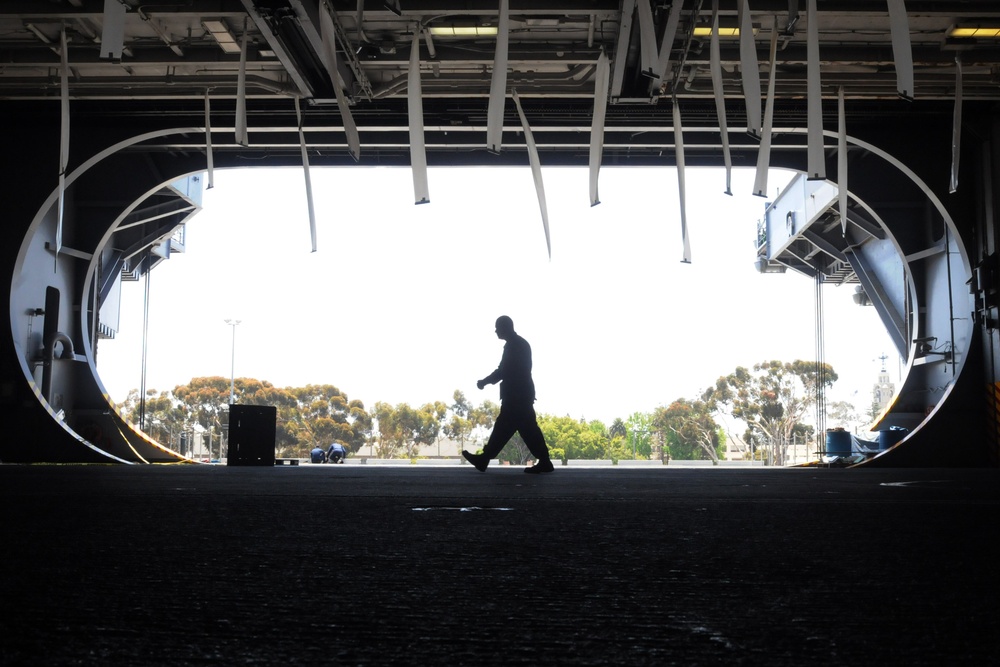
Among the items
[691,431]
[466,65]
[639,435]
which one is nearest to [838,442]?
[466,65]

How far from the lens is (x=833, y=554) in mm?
1863

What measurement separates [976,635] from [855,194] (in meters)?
14.9

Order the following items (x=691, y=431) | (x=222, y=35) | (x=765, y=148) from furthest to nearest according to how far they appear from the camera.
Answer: (x=691, y=431)
(x=222, y=35)
(x=765, y=148)

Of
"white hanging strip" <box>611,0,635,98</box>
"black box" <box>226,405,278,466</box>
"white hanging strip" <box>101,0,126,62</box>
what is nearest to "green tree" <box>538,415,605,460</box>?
"black box" <box>226,405,278,466</box>

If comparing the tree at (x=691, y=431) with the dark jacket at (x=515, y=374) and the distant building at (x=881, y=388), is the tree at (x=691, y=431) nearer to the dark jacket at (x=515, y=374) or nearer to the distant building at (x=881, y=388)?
the distant building at (x=881, y=388)

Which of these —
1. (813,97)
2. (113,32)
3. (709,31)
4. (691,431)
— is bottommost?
(691,431)

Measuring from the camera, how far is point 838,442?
16.5 m

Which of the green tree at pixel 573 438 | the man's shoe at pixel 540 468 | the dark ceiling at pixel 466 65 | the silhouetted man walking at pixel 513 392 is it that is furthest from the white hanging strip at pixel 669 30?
the green tree at pixel 573 438

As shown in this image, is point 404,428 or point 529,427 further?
point 404,428

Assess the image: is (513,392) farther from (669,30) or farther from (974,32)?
(974,32)

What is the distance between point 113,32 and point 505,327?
4026 mm

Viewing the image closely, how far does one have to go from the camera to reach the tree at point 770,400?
44.8 meters

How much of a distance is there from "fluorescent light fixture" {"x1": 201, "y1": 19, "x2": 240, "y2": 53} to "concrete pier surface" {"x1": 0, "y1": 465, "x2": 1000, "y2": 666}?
9.54 meters

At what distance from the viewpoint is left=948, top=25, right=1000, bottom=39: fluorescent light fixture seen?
10.8 metres
